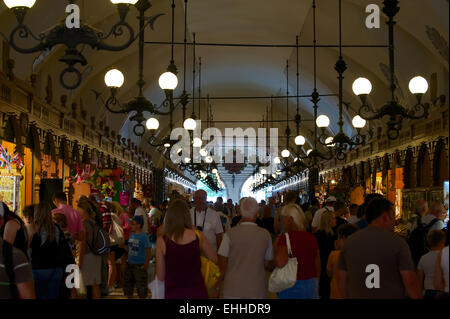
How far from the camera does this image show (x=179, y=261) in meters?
5.89

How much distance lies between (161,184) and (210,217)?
34789mm

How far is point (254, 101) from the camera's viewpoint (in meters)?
36.0

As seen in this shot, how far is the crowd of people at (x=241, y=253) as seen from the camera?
4.99 m

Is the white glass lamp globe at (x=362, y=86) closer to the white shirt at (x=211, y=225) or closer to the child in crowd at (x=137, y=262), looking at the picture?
the white shirt at (x=211, y=225)

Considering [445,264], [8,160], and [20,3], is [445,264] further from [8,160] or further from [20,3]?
[8,160]

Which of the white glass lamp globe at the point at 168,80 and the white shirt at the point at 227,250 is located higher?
the white glass lamp globe at the point at 168,80

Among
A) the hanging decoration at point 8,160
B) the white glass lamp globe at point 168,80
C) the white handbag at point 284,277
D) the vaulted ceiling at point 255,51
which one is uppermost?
the vaulted ceiling at point 255,51

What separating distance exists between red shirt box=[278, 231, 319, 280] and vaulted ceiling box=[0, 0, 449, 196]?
5.95 metres

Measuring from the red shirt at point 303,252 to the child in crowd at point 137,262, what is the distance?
4.14m

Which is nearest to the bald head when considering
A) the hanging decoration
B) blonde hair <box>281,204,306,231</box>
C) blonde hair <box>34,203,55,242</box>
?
blonde hair <box>281,204,306,231</box>

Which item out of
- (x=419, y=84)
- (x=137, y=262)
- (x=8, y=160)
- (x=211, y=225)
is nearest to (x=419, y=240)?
(x=419, y=84)

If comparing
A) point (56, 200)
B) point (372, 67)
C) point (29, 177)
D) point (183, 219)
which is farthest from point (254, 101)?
point (183, 219)

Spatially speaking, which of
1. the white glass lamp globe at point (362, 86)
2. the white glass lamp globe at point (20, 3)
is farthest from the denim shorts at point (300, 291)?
the white glass lamp globe at point (362, 86)

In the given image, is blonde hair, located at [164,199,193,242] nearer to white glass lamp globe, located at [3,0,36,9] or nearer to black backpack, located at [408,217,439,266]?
white glass lamp globe, located at [3,0,36,9]
